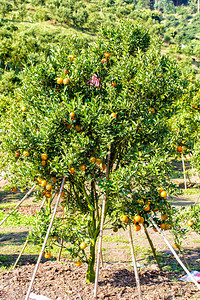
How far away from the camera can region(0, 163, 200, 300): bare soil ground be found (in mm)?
5565

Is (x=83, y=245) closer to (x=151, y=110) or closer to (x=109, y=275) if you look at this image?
(x=109, y=275)

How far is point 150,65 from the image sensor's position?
554 cm

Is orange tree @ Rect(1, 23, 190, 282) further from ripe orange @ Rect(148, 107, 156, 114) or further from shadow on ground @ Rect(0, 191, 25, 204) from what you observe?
shadow on ground @ Rect(0, 191, 25, 204)

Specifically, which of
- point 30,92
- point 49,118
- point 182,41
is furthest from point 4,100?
point 182,41

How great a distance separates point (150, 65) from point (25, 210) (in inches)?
364

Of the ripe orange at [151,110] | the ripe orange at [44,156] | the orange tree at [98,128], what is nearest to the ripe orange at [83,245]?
the orange tree at [98,128]

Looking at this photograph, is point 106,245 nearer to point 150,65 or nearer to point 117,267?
point 117,267

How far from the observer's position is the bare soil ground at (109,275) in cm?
556

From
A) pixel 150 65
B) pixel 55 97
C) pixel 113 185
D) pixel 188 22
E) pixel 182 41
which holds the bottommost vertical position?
pixel 113 185

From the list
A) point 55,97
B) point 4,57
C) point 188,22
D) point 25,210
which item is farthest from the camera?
point 188,22

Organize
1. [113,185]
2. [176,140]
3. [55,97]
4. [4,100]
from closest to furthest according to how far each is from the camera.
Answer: [113,185]
[55,97]
[176,140]
[4,100]

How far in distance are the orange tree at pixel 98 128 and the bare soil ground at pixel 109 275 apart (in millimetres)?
570

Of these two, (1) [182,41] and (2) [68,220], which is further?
(1) [182,41]

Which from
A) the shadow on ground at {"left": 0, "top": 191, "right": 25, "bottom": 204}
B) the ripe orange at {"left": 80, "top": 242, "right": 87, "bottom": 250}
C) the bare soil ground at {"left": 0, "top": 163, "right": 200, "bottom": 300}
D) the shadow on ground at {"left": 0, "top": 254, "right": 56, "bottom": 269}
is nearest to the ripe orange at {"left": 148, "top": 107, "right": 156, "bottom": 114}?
the ripe orange at {"left": 80, "top": 242, "right": 87, "bottom": 250}
